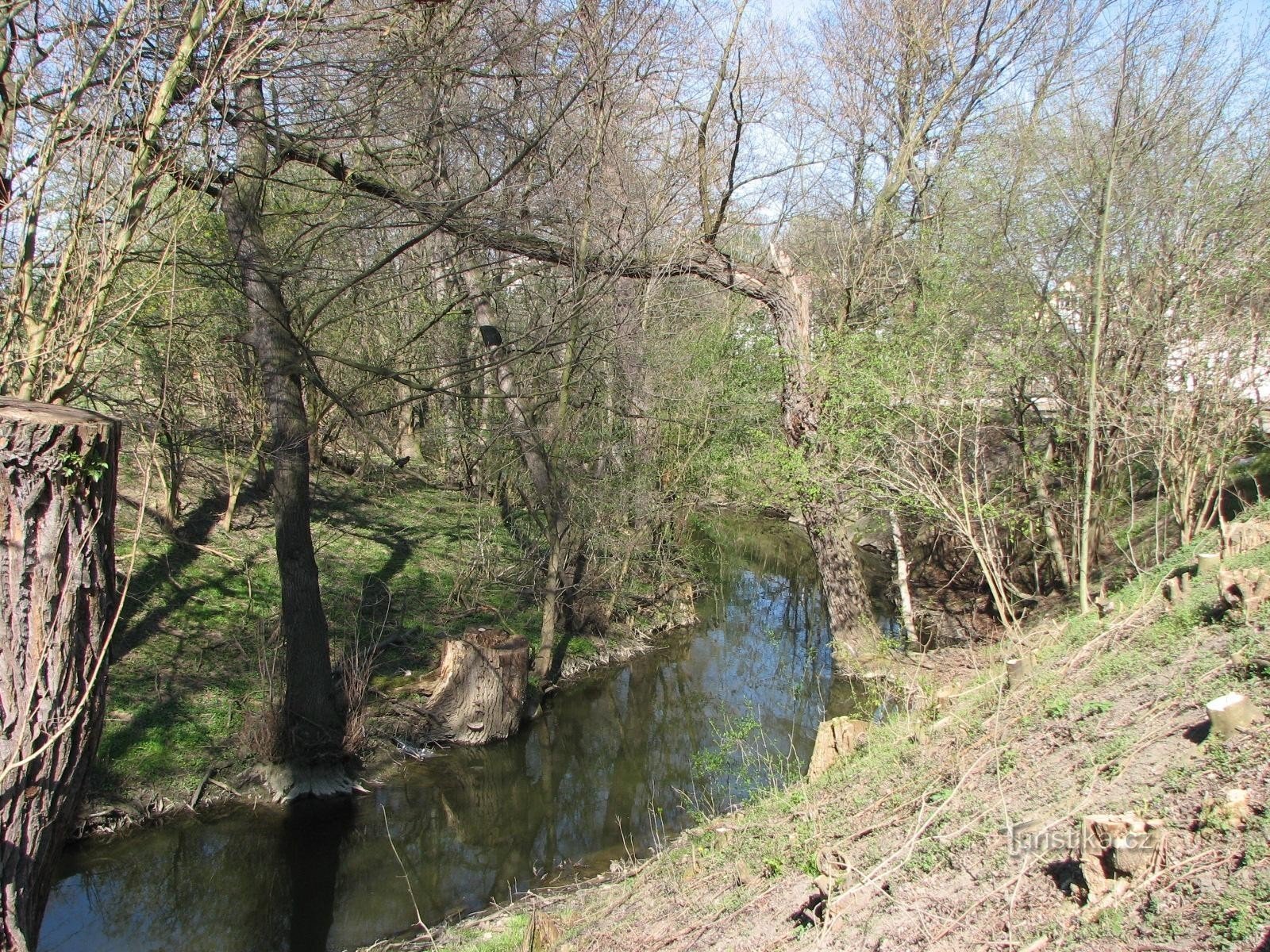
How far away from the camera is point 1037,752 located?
4227 millimetres

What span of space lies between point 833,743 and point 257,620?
6.69m

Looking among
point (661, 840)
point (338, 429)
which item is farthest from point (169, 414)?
point (661, 840)

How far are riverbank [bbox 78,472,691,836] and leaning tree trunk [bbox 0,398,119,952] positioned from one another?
2.67 metres

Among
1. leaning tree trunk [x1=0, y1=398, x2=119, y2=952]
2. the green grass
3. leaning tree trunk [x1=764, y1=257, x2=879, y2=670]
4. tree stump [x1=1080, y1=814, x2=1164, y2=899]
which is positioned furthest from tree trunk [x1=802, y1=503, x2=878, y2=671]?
leaning tree trunk [x1=0, y1=398, x2=119, y2=952]

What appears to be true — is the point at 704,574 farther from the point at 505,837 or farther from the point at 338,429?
the point at 505,837

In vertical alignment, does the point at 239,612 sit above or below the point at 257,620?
above

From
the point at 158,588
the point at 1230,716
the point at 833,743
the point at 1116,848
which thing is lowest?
the point at 833,743

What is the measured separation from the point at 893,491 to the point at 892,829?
6.93 m

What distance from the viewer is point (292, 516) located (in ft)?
26.9

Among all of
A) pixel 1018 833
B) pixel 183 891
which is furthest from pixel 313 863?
pixel 1018 833

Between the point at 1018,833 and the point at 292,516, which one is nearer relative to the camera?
the point at 1018,833

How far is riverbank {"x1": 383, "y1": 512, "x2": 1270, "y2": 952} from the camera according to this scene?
276 centimetres

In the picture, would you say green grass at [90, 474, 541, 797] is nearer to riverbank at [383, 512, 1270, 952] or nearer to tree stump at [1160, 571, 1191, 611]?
riverbank at [383, 512, 1270, 952]

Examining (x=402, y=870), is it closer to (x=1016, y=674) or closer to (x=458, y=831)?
(x=458, y=831)
